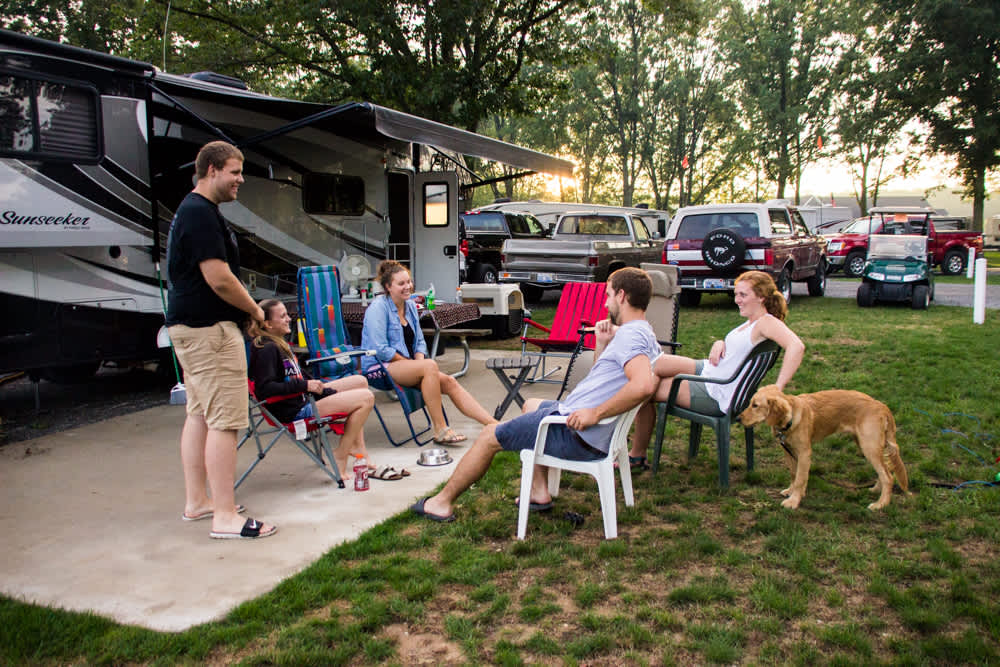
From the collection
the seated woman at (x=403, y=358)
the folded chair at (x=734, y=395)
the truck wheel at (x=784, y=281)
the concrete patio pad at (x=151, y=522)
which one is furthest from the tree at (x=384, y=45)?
the folded chair at (x=734, y=395)

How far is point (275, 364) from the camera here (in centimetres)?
401

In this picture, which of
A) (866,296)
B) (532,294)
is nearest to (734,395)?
(866,296)

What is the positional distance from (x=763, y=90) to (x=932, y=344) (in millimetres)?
26375

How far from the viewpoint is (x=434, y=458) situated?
4.63m

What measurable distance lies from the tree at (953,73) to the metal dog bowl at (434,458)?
2523cm

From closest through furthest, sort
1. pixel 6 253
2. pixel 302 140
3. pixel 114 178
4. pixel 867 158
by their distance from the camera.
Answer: pixel 6 253, pixel 114 178, pixel 302 140, pixel 867 158

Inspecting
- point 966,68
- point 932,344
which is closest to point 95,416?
point 932,344

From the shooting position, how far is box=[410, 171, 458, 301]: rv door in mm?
9961

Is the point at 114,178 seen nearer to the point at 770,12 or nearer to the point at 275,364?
the point at 275,364

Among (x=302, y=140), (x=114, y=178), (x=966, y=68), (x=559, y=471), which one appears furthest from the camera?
(x=966, y=68)

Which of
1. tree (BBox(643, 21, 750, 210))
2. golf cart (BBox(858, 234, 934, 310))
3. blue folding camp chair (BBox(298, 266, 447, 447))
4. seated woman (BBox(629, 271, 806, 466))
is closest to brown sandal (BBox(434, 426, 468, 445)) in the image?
blue folding camp chair (BBox(298, 266, 447, 447))

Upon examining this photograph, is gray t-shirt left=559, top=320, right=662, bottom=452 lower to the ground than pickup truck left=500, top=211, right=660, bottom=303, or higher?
lower

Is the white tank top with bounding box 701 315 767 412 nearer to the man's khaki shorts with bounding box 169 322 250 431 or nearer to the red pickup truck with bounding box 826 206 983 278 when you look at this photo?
the man's khaki shorts with bounding box 169 322 250 431

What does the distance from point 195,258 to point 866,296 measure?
12.1 m
